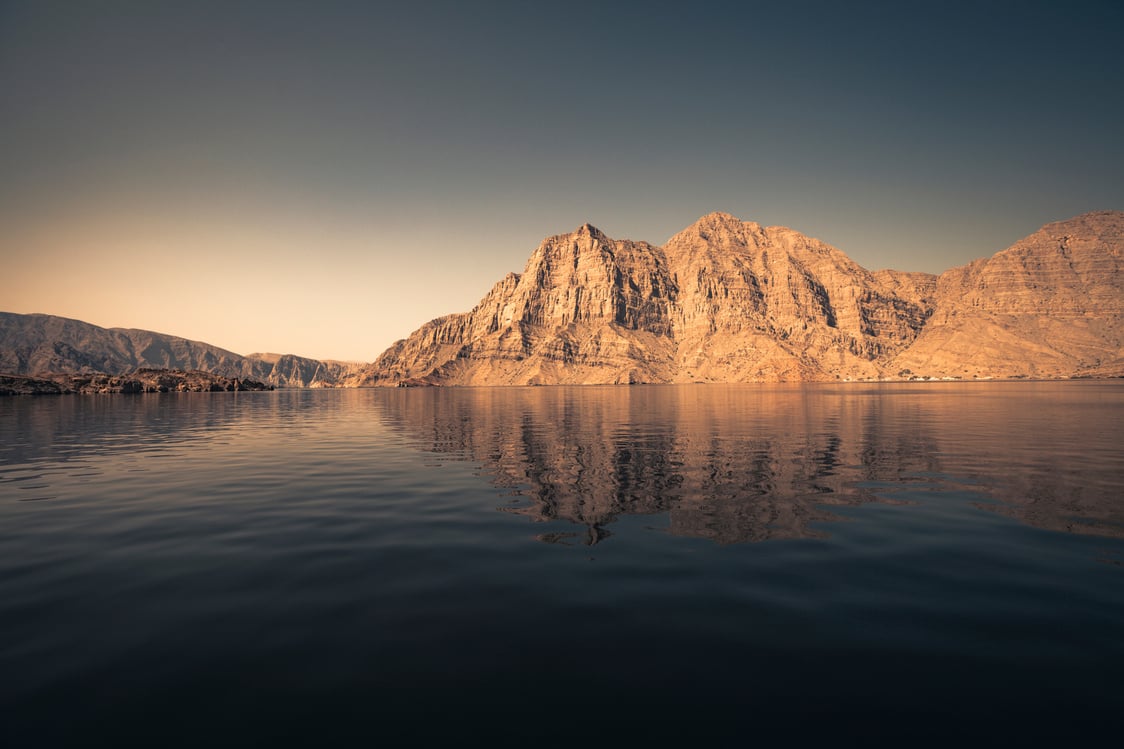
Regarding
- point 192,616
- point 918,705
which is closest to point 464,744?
point 918,705

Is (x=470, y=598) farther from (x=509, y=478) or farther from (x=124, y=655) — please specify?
(x=509, y=478)

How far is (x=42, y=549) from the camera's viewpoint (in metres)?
14.5

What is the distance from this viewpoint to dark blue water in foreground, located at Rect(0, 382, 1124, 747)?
6762 mm

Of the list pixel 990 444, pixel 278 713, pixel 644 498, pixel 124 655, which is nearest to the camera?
pixel 278 713

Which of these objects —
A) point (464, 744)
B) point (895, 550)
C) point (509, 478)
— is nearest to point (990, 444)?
point (895, 550)

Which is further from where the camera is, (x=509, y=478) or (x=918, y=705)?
(x=509, y=478)

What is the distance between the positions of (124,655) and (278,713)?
383cm

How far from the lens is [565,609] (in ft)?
33.3

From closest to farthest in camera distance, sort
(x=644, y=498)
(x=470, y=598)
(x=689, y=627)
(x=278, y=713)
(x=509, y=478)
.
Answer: (x=278, y=713)
(x=689, y=627)
(x=470, y=598)
(x=644, y=498)
(x=509, y=478)

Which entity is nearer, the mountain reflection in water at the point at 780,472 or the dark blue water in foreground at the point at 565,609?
the dark blue water in foreground at the point at 565,609

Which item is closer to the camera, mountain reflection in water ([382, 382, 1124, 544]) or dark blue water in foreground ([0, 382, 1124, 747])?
dark blue water in foreground ([0, 382, 1124, 747])

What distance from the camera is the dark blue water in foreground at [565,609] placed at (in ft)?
22.2

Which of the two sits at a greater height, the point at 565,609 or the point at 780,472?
the point at 780,472

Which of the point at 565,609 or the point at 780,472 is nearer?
the point at 565,609
